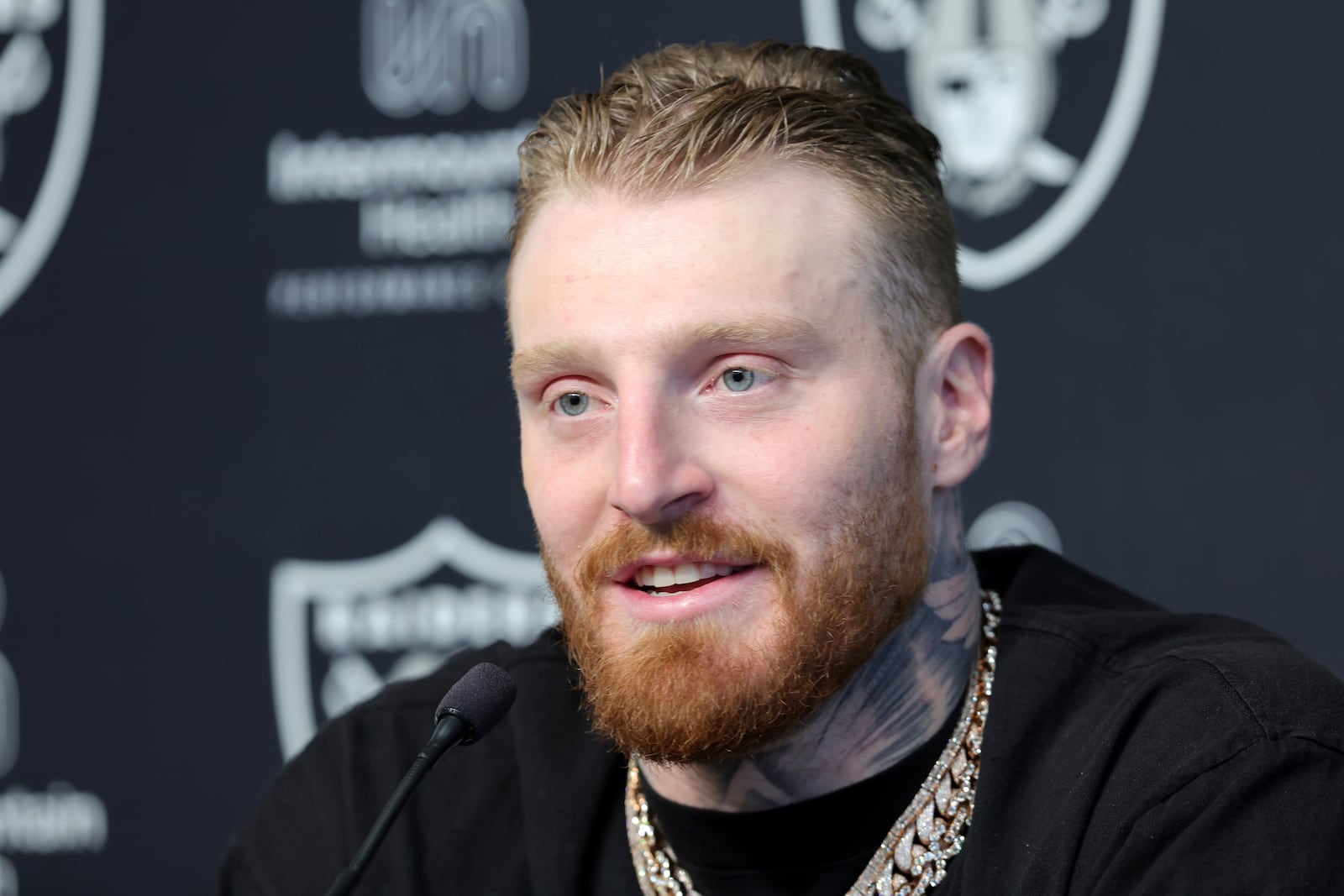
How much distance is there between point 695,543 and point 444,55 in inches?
51.9

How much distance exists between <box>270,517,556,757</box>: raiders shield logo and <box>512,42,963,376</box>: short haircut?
0.90 meters

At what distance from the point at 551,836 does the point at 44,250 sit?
1549 millimetres

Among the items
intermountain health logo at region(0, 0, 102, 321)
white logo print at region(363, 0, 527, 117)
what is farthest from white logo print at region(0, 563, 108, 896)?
white logo print at region(363, 0, 527, 117)

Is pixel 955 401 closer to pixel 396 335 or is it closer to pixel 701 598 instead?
pixel 701 598

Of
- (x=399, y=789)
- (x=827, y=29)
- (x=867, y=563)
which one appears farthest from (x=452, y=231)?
(x=399, y=789)

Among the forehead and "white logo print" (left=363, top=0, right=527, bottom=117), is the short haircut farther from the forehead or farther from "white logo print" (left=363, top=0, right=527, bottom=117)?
"white logo print" (left=363, top=0, right=527, bottom=117)

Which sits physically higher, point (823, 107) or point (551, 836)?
point (823, 107)

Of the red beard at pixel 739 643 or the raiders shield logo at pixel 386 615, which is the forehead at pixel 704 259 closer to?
the red beard at pixel 739 643

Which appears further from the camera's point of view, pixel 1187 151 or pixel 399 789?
pixel 1187 151

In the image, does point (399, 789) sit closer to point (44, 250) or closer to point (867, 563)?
point (867, 563)

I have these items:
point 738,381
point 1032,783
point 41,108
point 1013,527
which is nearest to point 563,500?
point 738,381

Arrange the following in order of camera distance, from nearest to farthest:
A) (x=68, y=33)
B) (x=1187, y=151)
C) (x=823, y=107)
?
(x=823, y=107)
(x=1187, y=151)
(x=68, y=33)

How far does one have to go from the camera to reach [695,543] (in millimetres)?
1246

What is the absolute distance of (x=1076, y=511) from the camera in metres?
2.03
